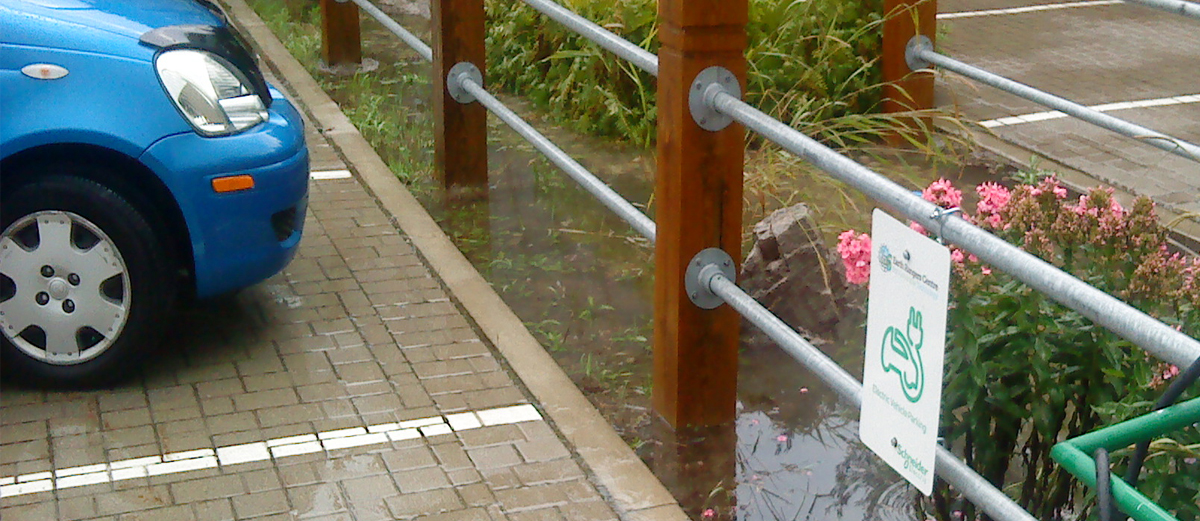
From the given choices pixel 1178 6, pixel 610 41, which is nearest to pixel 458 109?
pixel 610 41

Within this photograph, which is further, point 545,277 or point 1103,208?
point 545,277

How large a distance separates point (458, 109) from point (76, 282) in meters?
2.48

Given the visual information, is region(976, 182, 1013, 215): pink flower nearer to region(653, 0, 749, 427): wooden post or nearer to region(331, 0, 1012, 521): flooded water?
region(653, 0, 749, 427): wooden post

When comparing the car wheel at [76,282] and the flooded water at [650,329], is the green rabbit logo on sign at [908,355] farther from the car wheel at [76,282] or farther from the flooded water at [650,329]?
the car wheel at [76,282]

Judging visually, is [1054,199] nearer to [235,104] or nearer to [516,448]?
[516,448]

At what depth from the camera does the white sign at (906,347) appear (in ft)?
8.61

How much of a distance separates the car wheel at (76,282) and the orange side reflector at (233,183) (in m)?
0.24

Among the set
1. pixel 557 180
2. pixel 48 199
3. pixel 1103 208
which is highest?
pixel 1103 208

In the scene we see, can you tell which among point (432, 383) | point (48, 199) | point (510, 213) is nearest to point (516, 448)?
point (432, 383)

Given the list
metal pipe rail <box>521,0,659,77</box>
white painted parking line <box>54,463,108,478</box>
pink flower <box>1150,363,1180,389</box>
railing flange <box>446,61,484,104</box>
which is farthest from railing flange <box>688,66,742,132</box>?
railing flange <box>446,61,484,104</box>

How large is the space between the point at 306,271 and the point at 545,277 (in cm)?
92

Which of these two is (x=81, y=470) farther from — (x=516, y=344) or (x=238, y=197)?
(x=516, y=344)

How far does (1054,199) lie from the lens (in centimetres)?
366

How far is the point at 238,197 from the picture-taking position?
181 inches
